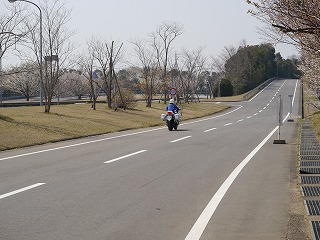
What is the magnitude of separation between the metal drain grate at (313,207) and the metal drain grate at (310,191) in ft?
1.96

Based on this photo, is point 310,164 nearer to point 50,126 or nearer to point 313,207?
point 313,207

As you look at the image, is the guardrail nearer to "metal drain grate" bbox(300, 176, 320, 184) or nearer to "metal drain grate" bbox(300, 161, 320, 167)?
"metal drain grate" bbox(300, 161, 320, 167)

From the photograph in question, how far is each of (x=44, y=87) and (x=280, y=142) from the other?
20.2m

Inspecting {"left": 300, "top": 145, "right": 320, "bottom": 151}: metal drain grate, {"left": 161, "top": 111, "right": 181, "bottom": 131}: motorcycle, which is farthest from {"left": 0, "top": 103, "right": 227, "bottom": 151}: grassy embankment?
{"left": 300, "top": 145, "right": 320, "bottom": 151}: metal drain grate

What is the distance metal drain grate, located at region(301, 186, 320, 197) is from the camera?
8913mm

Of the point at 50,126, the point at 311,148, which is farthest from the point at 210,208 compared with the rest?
the point at 50,126

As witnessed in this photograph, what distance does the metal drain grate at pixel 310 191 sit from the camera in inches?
351

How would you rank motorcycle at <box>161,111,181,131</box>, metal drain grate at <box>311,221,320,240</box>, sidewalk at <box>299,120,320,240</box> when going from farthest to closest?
motorcycle at <box>161,111,181,131</box> → sidewalk at <box>299,120,320,240</box> → metal drain grate at <box>311,221,320,240</box>

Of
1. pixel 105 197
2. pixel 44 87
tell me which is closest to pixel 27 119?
pixel 44 87

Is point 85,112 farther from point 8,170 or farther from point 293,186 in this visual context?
point 293,186

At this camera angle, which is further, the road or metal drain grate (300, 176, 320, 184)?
metal drain grate (300, 176, 320, 184)

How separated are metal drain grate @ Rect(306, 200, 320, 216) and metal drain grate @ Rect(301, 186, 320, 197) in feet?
1.96

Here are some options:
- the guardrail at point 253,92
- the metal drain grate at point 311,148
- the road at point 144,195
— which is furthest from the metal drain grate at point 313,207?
the guardrail at point 253,92

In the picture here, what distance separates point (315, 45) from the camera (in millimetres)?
10336
